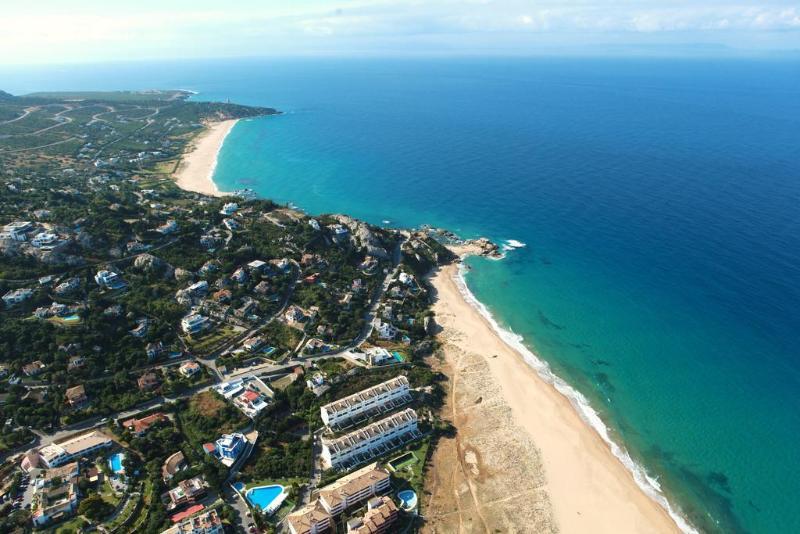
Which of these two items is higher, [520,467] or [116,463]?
[116,463]

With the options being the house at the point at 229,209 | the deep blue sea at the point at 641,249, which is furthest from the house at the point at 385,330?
the house at the point at 229,209

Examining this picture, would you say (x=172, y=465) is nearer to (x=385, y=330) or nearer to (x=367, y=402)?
(x=367, y=402)

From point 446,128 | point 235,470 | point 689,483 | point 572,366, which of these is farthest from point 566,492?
point 446,128

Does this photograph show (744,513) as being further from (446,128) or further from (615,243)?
(446,128)

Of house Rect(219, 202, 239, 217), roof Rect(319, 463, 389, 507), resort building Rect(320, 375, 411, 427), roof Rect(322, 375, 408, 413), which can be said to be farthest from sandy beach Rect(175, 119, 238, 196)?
roof Rect(319, 463, 389, 507)

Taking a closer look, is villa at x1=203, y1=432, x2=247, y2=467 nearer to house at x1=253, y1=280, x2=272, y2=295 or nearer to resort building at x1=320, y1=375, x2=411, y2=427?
resort building at x1=320, y1=375, x2=411, y2=427

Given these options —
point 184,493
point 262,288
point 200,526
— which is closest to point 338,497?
point 200,526
